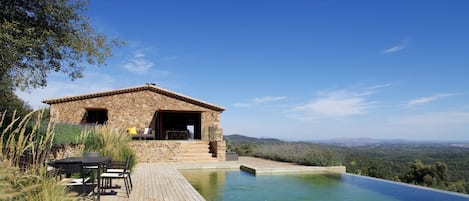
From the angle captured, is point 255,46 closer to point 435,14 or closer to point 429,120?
point 435,14

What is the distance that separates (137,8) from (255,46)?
236 inches

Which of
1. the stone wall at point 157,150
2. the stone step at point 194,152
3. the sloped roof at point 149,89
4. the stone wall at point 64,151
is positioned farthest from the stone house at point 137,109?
the stone wall at point 64,151

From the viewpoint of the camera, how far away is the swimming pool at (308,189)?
7250 mm

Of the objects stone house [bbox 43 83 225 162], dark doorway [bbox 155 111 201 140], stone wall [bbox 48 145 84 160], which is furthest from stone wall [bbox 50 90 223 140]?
stone wall [bbox 48 145 84 160]

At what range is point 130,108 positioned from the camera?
62.6 feet

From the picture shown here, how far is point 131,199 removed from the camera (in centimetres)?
597

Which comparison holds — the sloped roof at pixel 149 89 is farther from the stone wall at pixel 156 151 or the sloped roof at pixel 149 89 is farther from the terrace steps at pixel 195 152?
the stone wall at pixel 156 151

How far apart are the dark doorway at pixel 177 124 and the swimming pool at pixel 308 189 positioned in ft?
32.1

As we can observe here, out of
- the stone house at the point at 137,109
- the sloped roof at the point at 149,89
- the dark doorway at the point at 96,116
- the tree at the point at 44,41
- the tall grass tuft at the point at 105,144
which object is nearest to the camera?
the tree at the point at 44,41

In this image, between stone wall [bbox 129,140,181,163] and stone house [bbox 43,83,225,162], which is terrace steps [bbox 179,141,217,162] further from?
stone house [bbox 43,83,225,162]

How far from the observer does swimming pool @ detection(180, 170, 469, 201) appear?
7250mm

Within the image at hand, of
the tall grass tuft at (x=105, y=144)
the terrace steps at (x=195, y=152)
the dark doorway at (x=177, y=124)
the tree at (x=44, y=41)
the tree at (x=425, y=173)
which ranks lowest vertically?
the tree at (x=425, y=173)

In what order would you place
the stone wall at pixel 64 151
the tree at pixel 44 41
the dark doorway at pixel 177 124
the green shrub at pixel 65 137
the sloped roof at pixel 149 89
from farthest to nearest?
1. the dark doorway at pixel 177 124
2. the sloped roof at pixel 149 89
3. the green shrub at pixel 65 137
4. the stone wall at pixel 64 151
5. the tree at pixel 44 41

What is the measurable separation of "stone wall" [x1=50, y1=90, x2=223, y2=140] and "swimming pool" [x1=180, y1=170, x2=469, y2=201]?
26.2 feet
